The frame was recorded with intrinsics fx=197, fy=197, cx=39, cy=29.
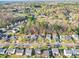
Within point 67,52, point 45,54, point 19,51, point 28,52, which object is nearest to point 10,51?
point 19,51

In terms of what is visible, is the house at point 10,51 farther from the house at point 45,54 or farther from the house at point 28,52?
the house at point 45,54

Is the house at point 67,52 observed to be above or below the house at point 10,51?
below

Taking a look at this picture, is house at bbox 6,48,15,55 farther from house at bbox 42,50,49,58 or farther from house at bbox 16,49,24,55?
house at bbox 42,50,49,58

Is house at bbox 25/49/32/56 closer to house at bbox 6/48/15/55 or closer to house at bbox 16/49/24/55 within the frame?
house at bbox 16/49/24/55

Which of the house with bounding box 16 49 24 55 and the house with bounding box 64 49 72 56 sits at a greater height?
the house with bounding box 16 49 24 55

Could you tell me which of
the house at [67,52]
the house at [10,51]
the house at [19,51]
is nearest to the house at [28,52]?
the house at [19,51]

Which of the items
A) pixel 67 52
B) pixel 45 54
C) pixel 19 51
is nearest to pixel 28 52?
pixel 19 51

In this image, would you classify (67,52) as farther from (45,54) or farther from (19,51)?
(19,51)

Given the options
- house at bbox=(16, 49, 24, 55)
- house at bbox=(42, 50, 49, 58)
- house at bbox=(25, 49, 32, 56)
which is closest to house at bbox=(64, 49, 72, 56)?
house at bbox=(42, 50, 49, 58)

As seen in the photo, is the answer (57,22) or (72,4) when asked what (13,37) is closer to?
(57,22)

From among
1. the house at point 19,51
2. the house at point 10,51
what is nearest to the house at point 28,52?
the house at point 19,51

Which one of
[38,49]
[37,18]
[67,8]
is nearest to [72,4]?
[67,8]
